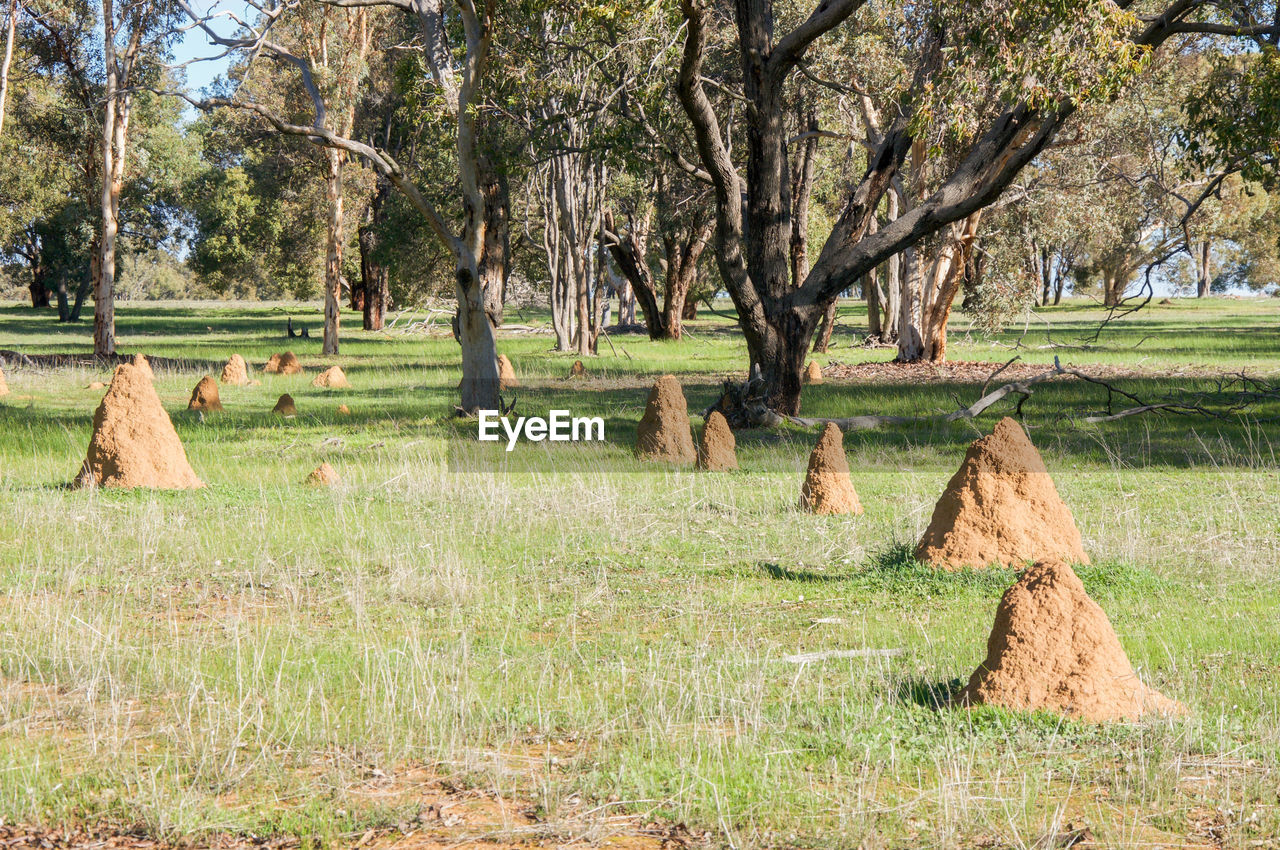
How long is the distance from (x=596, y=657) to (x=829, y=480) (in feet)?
14.4

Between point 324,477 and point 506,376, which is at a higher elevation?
point 506,376

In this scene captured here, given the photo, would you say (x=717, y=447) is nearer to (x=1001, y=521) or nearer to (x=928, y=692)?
(x=1001, y=521)

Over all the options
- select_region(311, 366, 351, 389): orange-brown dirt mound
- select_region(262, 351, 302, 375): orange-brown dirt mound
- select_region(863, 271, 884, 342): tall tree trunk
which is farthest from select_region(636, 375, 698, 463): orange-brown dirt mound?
select_region(863, 271, 884, 342): tall tree trunk

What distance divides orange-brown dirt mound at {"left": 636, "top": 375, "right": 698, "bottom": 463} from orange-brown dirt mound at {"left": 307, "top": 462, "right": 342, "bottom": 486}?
3.37 metres

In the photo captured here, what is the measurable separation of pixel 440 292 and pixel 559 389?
25624 millimetres

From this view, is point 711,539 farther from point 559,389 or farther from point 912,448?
point 559,389

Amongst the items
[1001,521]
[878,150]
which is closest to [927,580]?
[1001,521]

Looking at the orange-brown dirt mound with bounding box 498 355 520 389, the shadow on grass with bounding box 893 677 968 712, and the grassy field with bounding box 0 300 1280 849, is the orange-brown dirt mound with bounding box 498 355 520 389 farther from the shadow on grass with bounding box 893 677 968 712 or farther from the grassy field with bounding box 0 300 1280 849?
the shadow on grass with bounding box 893 677 968 712

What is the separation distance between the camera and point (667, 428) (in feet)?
44.0

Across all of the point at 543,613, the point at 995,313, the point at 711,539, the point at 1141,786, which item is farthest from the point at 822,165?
the point at 1141,786

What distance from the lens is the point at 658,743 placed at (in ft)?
16.4

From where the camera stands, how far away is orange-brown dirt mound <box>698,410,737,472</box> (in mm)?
12844

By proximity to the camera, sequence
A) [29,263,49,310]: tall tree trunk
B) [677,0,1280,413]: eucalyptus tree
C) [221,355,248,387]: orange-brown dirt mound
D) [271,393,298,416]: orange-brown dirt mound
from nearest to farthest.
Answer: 1. [677,0,1280,413]: eucalyptus tree
2. [271,393,298,416]: orange-brown dirt mound
3. [221,355,248,387]: orange-brown dirt mound
4. [29,263,49,310]: tall tree trunk

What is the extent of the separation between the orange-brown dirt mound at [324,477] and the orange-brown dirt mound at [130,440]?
1.21m
